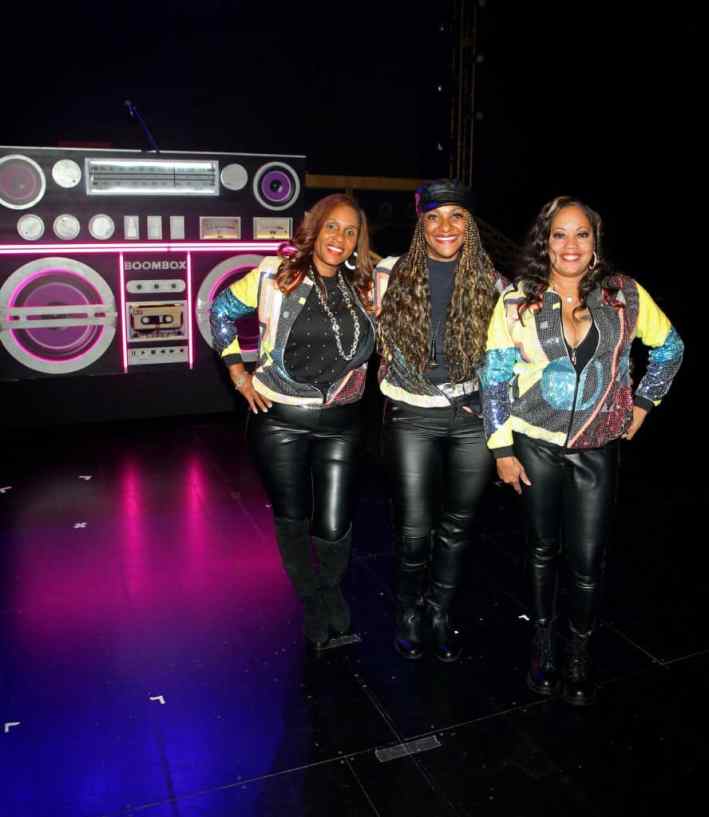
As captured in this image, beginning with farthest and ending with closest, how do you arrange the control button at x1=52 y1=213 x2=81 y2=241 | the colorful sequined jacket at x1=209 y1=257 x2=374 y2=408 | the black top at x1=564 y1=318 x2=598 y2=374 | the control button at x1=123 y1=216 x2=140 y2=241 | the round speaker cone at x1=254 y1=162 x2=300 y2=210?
the round speaker cone at x1=254 y1=162 x2=300 y2=210
the control button at x1=123 y1=216 x2=140 y2=241
the control button at x1=52 y1=213 x2=81 y2=241
the colorful sequined jacket at x1=209 y1=257 x2=374 y2=408
the black top at x1=564 y1=318 x2=598 y2=374

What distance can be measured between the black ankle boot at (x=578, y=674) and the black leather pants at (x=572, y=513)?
0.13ft

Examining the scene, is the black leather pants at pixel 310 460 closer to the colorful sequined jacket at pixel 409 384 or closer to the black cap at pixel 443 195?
the colorful sequined jacket at pixel 409 384

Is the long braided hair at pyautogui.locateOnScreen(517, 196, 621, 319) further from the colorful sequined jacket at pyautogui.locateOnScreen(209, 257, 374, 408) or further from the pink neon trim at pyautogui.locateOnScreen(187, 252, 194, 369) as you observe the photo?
the pink neon trim at pyautogui.locateOnScreen(187, 252, 194, 369)

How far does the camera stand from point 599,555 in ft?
6.88

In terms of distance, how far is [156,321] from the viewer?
483cm

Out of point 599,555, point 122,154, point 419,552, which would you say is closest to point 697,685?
point 599,555

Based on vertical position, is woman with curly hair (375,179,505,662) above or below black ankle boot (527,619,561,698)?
above

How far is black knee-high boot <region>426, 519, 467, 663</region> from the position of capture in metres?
2.24

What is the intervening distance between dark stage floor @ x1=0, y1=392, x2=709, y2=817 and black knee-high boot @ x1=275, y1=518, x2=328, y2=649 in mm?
81

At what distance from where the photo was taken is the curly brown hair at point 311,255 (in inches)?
85.6

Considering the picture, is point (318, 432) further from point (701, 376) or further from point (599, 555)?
point (701, 376)

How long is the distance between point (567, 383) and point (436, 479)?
45 centimetres

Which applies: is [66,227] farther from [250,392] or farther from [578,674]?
[578,674]

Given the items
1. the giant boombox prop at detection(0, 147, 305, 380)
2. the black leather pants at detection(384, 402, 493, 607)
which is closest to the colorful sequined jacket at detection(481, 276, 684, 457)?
the black leather pants at detection(384, 402, 493, 607)
